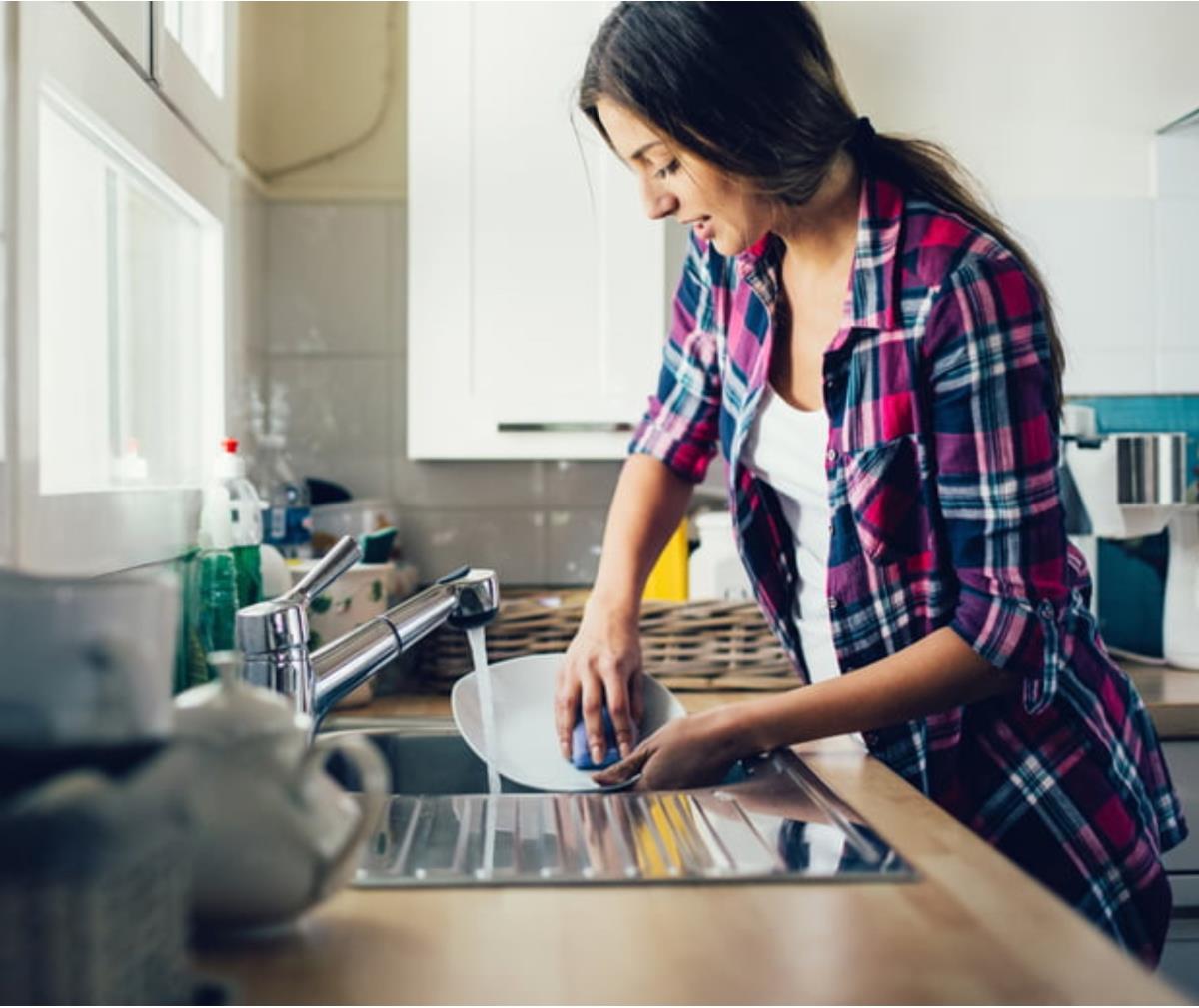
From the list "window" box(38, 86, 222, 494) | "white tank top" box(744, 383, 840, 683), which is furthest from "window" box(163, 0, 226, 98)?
"white tank top" box(744, 383, 840, 683)

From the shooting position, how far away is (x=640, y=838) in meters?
0.88

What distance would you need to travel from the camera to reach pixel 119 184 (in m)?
1.37

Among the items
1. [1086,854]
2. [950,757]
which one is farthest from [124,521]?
[1086,854]

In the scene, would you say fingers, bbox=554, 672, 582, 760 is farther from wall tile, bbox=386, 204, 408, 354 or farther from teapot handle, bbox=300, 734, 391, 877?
wall tile, bbox=386, 204, 408, 354

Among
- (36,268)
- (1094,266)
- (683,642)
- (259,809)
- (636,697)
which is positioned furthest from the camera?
(1094,266)

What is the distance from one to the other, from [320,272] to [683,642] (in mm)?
964

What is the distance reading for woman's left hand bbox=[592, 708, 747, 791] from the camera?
1.06 metres

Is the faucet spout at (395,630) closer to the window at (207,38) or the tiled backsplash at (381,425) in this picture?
the window at (207,38)

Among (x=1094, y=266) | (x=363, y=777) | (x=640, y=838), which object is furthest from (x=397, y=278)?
(x=363, y=777)

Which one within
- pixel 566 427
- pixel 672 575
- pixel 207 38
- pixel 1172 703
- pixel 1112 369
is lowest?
pixel 1172 703

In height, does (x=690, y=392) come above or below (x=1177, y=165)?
below

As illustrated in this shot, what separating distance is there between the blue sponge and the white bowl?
1 cm

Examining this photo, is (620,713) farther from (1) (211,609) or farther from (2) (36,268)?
(2) (36,268)

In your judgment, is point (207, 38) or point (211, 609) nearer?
point (211, 609)
